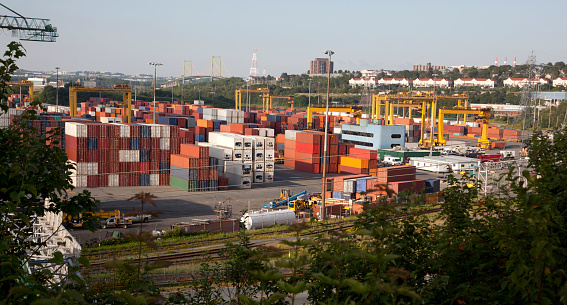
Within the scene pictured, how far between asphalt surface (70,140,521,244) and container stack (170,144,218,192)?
0.52 metres

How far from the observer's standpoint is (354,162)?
115 feet

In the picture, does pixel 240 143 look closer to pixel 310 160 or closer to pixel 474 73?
pixel 310 160

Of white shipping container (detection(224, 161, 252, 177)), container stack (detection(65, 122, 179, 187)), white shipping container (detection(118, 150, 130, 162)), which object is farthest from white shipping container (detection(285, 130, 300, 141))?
white shipping container (detection(118, 150, 130, 162))

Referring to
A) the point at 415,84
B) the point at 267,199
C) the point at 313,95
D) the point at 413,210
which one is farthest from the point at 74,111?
the point at 415,84

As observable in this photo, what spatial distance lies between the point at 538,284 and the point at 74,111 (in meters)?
57.8

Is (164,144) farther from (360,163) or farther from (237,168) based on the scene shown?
(360,163)

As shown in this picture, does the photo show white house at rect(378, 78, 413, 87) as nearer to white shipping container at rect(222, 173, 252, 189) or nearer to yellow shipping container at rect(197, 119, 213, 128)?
yellow shipping container at rect(197, 119, 213, 128)

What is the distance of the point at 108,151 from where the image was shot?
91.4 ft

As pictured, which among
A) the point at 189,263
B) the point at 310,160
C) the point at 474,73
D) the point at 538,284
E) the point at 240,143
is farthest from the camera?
the point at 474,73

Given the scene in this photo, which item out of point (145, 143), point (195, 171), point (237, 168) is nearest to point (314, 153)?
point (237, 168)

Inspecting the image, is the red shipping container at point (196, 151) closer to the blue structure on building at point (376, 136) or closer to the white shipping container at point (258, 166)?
the white shipping container at point (258, 166)

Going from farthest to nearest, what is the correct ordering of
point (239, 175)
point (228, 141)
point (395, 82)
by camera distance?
1. point (395, 82)
2. point (228, 141)
3. point (239, 175)

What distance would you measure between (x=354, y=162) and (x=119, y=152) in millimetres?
16327

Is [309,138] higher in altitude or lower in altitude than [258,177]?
higher
